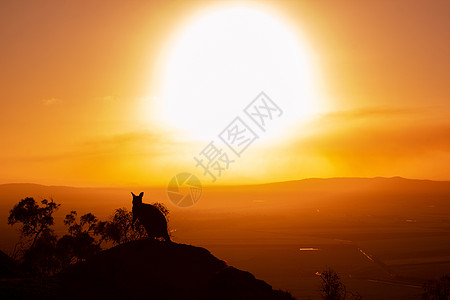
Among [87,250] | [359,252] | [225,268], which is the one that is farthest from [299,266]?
[225,268]

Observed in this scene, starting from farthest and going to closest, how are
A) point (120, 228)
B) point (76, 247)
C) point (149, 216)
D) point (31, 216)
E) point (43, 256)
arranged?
point (76, 247) → point (31, 216) → point (120, 228) → point (43, 256) → point (149, 216)

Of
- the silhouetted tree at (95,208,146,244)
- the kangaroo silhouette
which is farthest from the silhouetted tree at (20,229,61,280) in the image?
the kangaroo silhouette

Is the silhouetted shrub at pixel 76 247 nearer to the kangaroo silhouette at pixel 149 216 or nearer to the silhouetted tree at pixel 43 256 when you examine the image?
the silhouetted tree at pixel 43 256

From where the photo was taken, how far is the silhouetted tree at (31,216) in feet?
181

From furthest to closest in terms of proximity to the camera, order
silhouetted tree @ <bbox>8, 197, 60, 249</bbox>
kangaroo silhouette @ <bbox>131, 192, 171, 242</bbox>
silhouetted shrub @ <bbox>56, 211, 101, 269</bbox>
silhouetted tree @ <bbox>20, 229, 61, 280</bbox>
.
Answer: silhouetted shrub @ <bbox>56, 211, 101, 269</bbox>
silhouetted tree @ <bbox>8, 197, 60, 249</bbox>
silhouetted tree @ <bbox>20, 229, 61, 280</bbox>
kangaroo silhouette @ <bbox>131, 192, 171, 242</bbox>

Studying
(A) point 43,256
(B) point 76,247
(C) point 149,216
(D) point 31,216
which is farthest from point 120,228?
(C) point 149,216

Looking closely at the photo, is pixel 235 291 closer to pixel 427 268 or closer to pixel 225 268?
pixel 225 268

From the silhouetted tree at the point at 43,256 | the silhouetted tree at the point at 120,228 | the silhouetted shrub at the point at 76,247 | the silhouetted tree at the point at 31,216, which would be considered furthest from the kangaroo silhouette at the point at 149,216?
the silhouetted tree at the point at 31,216

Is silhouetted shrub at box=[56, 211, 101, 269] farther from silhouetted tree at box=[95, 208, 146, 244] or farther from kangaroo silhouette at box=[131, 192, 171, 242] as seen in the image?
kangaroo silhouette at box=[131, 192, 171, 242]

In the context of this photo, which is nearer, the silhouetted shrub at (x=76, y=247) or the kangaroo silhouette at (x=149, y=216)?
the kangaroo silhouette at (x=149, y=216)

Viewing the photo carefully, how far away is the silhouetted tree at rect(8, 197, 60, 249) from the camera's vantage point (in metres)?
55.3

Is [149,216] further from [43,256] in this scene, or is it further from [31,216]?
[31,216]

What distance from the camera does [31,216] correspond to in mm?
56250

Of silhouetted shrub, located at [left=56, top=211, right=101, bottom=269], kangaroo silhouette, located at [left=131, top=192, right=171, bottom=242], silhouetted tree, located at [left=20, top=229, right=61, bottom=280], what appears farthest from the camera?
silhouetted shrub, located at [left=56, top=211, right=101, bottom=269]
